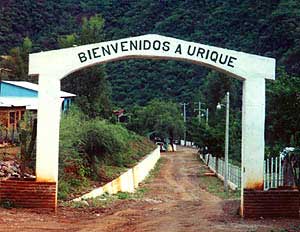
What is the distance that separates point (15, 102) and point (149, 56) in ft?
65.9

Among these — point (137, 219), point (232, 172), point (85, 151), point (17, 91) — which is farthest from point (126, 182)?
point (17, 91)

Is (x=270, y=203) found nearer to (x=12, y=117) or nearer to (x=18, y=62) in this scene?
(x=12, y=117)

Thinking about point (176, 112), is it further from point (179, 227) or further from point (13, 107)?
point (179, 227)

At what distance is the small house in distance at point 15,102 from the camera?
30108 millimetres

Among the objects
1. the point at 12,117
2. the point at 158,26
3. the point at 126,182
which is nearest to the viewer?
the point at 126,182

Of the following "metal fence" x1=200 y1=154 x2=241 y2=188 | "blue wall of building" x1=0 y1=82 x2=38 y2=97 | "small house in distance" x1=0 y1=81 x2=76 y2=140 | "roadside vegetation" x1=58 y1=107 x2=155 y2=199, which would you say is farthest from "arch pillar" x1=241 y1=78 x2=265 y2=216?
"blue wall of building" x1=0 y1=82 x2=38 y2=97

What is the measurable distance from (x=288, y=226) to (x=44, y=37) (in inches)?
2209

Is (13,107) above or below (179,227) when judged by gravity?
above

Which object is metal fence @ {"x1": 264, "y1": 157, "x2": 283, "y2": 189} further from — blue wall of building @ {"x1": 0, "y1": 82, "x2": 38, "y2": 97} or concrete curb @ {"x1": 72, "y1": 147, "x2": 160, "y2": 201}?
blue wall of building @ {"x1": 0, "y1": 82, "x2": 38, "y2": 97}

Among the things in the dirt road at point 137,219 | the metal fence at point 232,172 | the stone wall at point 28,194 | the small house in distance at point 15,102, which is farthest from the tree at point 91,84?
the stone wall at point 28,194

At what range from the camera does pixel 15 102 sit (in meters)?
32.3

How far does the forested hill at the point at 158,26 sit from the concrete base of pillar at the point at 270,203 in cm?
4261

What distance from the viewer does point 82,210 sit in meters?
14.0

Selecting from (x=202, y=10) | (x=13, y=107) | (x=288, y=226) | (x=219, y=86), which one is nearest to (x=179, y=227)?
(x=288, y=226)
